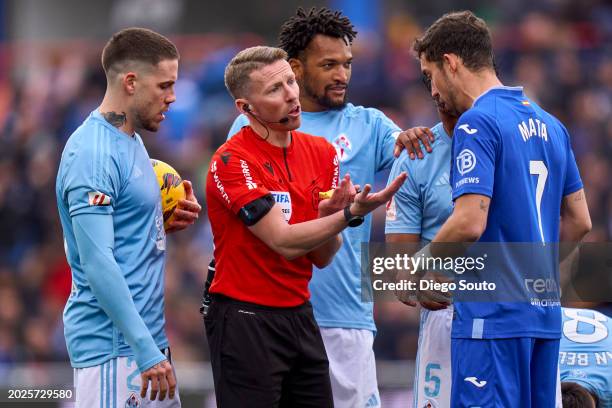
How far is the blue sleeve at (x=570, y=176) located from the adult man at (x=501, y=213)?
4.6 inches

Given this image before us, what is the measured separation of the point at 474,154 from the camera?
4.82 meters

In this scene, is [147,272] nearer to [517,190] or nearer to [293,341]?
[293,341]

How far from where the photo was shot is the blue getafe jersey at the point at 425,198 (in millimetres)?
5574

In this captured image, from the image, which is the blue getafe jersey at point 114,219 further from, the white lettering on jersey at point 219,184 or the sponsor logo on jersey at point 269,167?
the sponsor logo on jersey at point 269,167

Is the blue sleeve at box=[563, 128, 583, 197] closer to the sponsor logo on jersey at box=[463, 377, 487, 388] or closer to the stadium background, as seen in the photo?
the sponsor logo on jersey at box=[463, 377, 487, 388]

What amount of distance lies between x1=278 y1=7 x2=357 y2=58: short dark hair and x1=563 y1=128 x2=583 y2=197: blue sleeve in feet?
5.06

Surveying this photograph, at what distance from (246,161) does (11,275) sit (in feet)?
28.6

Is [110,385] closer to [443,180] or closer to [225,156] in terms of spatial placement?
[225,156]

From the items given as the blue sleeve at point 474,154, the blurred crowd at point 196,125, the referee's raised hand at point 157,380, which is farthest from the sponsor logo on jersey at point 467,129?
the blurred crowd at point 196,125

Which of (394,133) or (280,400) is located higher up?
(394,133)

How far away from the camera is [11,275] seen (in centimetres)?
1308

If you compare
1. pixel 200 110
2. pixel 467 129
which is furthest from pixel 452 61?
pixel 200 110

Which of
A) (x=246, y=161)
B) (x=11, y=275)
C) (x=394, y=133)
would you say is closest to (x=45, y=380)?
(x=11, y=275)

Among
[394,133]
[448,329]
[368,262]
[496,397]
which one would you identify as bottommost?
[496,397]
